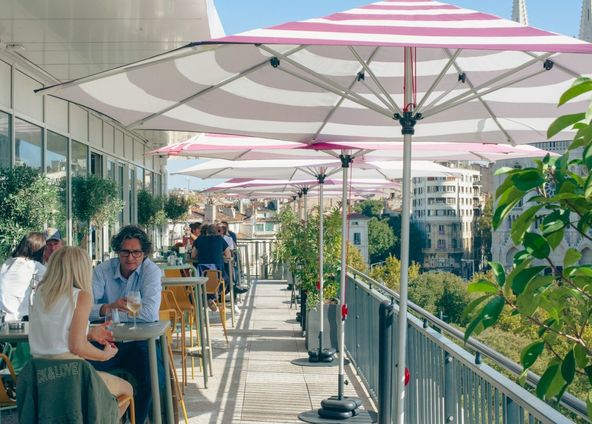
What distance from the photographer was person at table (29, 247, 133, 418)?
3584 millimetres

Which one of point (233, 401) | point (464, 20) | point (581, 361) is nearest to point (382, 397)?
point (233, 401)

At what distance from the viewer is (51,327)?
3.59 metres

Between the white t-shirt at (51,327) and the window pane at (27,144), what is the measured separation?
6412 mm

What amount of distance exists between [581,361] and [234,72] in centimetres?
283

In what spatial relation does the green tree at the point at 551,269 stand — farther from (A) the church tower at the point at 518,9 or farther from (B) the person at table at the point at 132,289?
(A) the church tower at the point at 518,9

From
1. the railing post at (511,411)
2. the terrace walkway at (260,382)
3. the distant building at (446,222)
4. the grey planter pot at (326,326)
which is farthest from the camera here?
the distant building at (446,222)

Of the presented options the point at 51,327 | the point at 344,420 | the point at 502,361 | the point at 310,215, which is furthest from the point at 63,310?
the point at 310,215

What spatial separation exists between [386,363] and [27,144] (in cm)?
674

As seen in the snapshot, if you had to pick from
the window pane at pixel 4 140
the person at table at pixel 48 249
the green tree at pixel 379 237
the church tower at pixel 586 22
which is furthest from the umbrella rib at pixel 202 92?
the church tower at pixel 586 22

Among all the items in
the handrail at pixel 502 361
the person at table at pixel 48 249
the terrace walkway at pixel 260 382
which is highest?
the person at table at pixel 48 249

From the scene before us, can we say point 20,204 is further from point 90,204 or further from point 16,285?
point 90,204

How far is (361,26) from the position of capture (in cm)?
280

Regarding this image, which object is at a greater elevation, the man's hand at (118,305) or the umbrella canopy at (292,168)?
the umbrella canopy at (292,168)

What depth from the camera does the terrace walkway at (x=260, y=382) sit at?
5.82 m
